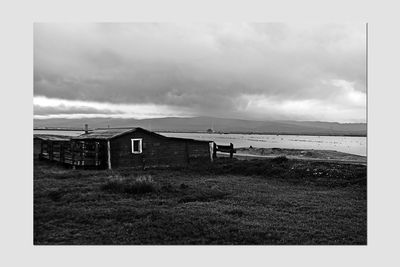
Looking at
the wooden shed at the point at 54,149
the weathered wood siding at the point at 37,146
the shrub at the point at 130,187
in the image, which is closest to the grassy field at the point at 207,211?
the shrub at the point at 130,187

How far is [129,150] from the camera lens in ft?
96.3

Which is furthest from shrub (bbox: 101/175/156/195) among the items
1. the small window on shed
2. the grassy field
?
the small window on shed

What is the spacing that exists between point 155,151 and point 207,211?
60.5ft

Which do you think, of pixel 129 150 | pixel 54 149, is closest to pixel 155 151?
pixel 129 150

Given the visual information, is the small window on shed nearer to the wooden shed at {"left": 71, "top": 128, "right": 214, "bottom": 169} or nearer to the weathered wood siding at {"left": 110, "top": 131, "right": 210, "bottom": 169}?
the wooden shed at {"left": 71, "top": 128, "right": 214, "bottom": 169}

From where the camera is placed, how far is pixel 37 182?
19.8 metres

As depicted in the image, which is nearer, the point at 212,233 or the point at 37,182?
the point at 212,233

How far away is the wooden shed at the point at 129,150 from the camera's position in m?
28.4

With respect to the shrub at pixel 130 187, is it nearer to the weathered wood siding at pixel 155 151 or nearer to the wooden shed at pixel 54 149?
the weathered wood siding at pixel 155 151

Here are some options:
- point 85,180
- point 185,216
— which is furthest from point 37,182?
point 185,216

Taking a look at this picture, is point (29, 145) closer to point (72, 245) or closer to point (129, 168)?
point (72, 245)

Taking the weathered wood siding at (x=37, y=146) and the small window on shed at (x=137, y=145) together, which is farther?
the weathered wood siding at (x=37, y=146)

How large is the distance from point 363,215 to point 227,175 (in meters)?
12.9

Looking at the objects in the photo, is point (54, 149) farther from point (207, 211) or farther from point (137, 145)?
point (207, 211)
